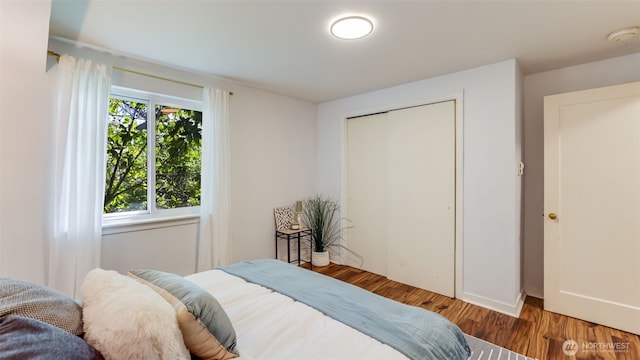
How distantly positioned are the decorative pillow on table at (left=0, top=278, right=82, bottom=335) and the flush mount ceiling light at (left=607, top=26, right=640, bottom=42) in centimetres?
350

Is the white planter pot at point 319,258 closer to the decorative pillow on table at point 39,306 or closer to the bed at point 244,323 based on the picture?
the bed at point 244,323

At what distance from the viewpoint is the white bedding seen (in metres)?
1.17

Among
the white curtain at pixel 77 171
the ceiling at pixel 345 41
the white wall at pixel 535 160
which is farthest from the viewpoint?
the white wall at pixel 535 160

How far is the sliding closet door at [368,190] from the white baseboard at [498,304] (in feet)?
3.37

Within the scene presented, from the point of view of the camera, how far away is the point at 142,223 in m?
2.67

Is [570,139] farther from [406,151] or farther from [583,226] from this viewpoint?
[406,151]

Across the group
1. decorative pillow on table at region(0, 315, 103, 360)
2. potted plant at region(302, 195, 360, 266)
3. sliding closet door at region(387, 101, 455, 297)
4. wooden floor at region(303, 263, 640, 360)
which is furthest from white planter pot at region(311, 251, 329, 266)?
decorative pillow on table at region(0, 315, 103, 360)

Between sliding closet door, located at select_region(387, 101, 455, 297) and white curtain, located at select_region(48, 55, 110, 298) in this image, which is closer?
white curtain, located at select_region(48, 55, 110, 298)

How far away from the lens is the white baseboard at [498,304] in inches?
102

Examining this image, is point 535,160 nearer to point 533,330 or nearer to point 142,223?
point 533,330

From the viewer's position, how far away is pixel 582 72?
8.83 feet

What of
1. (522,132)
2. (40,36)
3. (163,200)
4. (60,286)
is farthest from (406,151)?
(60,286)

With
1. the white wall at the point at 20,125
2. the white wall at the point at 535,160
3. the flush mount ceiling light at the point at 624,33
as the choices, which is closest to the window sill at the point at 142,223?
the white wall at the point at 20,125

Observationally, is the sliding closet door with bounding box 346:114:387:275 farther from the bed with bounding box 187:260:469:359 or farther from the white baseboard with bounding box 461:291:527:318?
the bed with bounding box 187:260:469:359
